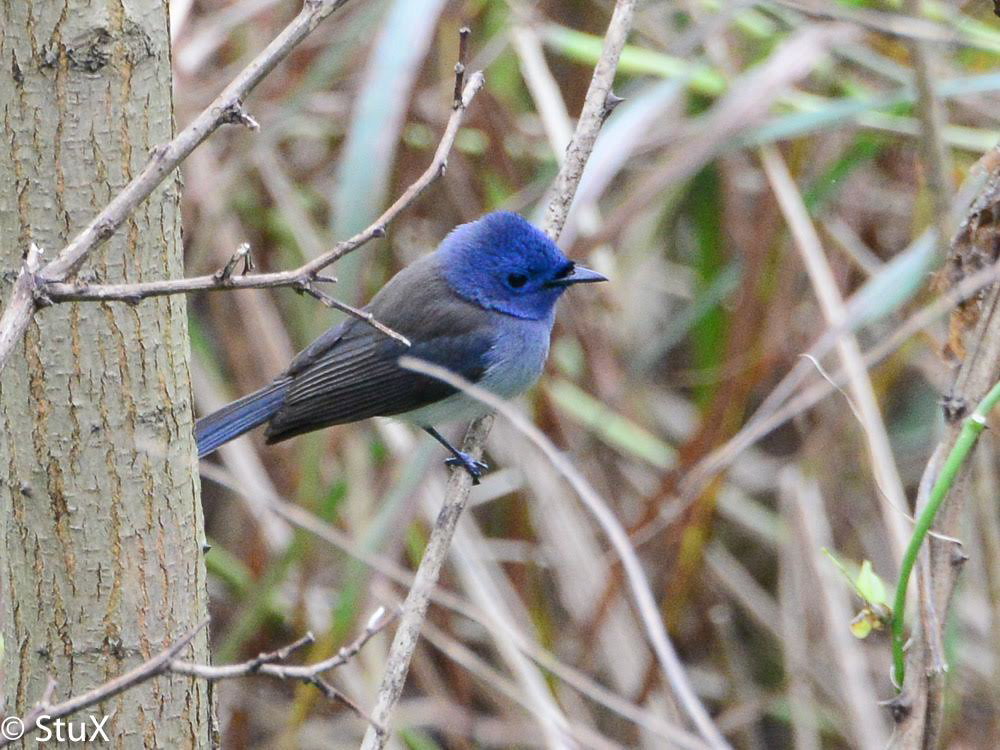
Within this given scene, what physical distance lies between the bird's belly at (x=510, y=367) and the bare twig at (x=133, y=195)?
83.1 inches

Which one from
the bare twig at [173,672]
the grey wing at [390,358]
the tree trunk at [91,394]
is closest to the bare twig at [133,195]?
the tree trunk at [91,394]

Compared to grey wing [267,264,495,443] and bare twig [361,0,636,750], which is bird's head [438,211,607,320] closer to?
grey wing [267,264,495,443]

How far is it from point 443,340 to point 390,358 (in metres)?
0.18

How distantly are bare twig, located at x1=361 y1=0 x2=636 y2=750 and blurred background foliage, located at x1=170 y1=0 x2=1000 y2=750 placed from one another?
689mm

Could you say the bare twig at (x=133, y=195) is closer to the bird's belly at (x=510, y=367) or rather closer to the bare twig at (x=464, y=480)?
the bare twig at (x=464, y=480)

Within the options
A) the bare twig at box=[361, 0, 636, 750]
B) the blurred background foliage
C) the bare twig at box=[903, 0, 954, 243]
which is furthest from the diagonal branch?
the bare twig at box=[903, 0, 954, 243]

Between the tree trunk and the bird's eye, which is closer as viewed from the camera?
the tree trunk

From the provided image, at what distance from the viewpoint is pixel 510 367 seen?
3.65m

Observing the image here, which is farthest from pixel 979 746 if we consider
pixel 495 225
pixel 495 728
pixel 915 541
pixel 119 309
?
pixel 119 309

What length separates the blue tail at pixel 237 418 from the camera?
332 cm

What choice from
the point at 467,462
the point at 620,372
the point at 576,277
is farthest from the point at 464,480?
the point at 620,372

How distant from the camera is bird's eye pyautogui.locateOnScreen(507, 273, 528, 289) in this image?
140 inches

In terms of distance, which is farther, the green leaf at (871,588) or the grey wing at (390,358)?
the grey wing at (390,358)

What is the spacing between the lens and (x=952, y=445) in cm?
183
